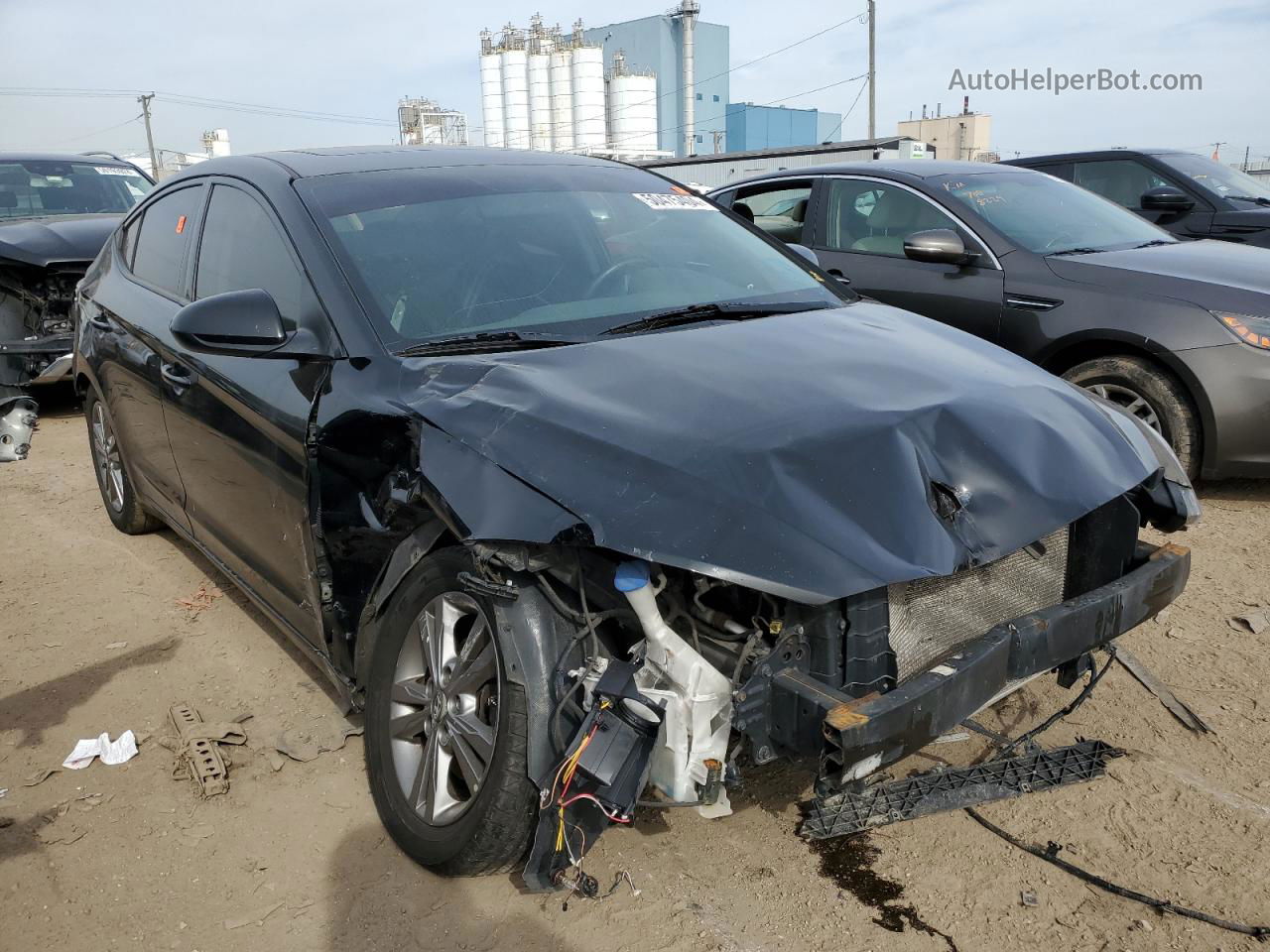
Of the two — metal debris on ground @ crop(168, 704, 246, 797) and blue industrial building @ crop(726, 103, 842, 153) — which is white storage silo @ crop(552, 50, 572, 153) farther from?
metal debris on ground @ crop(168, 704, 246, 797)

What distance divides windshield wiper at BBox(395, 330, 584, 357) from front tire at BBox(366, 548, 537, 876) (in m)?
0.55

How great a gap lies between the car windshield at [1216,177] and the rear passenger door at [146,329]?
7.39m

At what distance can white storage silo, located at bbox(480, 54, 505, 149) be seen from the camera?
1993 inches

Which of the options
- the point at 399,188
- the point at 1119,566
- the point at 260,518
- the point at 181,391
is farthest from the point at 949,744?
the point at 181,391

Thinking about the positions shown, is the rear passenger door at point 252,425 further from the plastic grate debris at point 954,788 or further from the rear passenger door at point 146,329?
the plastic grate debris at point 954,788

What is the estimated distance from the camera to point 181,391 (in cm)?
348

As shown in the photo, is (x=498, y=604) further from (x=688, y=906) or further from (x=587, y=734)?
(x=688, y=906)

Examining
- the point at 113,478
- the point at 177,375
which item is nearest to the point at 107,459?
the point at 113,478

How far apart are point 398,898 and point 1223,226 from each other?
25.2 ft

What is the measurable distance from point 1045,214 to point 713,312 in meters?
3.62

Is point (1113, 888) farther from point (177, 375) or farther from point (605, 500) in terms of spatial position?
point (177, 375)

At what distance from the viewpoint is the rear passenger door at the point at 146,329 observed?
148 inches

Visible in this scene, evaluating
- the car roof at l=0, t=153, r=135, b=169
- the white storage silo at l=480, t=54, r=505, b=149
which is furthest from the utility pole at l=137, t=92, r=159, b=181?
the car roof at l=0, t=153, r=135, b=169

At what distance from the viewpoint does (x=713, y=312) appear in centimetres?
298
